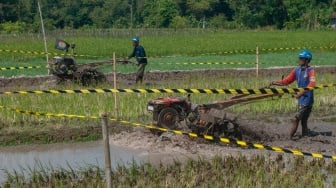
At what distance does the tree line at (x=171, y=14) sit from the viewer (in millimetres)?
78625

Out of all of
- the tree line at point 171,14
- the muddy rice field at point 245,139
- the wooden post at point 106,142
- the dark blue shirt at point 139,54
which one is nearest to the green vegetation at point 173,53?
the dark blue shirt at point 139,54

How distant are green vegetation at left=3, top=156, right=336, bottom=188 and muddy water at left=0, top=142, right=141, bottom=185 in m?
0.95

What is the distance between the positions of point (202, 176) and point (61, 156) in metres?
3.08

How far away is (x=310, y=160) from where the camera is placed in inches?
359

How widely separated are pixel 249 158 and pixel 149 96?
19.6 ft

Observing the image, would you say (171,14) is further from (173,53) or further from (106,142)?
(106,142)

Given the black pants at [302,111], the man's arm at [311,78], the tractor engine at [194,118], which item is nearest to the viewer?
the tractor engine at [194,118]

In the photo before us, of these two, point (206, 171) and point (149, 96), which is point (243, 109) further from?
point (206, 171)

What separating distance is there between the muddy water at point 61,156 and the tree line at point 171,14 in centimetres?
5513

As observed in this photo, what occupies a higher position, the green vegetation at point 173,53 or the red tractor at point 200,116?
the red tractor at point 200,116

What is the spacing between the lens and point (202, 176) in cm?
804

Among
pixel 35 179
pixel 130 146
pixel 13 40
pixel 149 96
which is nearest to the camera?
pixel 35 179

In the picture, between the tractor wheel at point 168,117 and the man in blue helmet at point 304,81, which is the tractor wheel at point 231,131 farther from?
the man in blue helmet at point 304,81

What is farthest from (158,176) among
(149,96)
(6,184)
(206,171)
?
(149,96)
